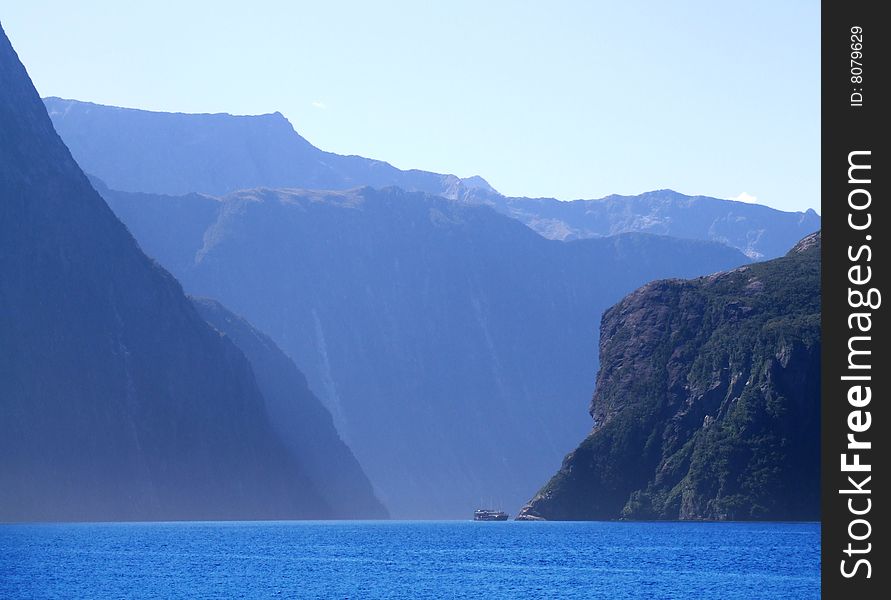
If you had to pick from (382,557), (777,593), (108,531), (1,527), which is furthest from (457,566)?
(1,527)

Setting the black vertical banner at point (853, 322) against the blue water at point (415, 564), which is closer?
the black vertical banner at point (853, 322)

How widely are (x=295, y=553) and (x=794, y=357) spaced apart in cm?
8910

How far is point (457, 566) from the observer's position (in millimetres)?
118062

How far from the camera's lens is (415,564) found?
400 ft

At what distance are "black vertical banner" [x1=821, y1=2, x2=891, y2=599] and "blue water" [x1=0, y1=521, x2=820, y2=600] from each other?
5083 cm

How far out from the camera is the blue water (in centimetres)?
9231

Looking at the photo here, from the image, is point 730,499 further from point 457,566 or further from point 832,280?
point 832,280

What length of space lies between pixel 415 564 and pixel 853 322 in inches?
3441

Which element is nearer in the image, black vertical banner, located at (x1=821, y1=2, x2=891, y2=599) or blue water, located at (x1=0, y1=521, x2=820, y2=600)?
black vertical banner, located at (x1=821, y1=2, x2=891, y2=599)

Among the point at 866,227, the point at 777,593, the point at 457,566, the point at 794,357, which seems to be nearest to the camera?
the point at 866,227

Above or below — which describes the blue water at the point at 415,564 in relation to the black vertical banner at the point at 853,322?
below

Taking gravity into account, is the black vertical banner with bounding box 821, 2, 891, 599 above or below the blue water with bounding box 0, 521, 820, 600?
above

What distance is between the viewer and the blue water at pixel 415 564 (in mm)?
92312

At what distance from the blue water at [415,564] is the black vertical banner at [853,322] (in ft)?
167
